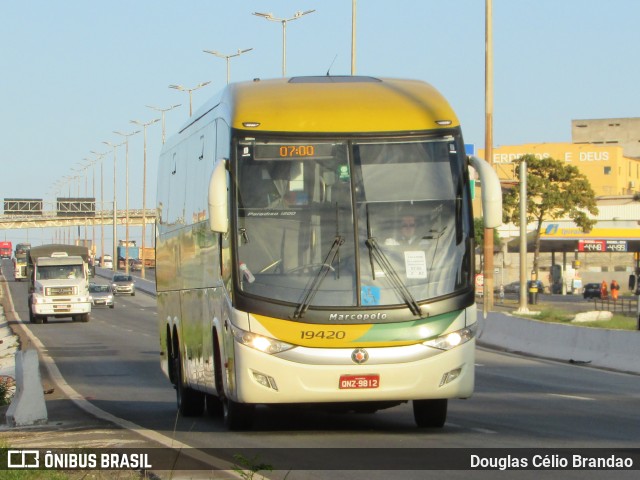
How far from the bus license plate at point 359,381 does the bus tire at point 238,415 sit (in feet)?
5.03

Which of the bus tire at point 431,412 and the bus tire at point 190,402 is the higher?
the bus tire at point 431,412

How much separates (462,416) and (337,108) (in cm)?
445

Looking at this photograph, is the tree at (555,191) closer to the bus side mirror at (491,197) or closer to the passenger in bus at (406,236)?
the bus side mirror at (491,197)

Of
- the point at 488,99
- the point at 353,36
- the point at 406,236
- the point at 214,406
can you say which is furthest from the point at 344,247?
the point at 353,36

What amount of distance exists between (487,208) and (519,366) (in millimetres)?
16118

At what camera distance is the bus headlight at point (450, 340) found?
12820 mm

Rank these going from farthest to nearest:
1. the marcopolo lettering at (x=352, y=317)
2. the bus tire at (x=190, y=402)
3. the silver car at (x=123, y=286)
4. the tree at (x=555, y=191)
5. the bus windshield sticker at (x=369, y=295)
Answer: the silver car at (x=123, y=286) < the tree at (x=555, y=191) < the bus tire at (x=190, y=402) < the bus windshield sticker at (x=369, y=295) < the marcopolo lettering at (x=352, y=317)

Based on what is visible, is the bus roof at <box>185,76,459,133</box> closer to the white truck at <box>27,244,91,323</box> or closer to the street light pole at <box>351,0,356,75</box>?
the street light pole at <box>351,0,356,75</box>

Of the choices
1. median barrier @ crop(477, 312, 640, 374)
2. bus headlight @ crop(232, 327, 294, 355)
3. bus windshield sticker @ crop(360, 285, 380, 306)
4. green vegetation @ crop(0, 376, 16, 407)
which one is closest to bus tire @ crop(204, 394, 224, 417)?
green vegetation @ crop(0, 376, 16, 407)

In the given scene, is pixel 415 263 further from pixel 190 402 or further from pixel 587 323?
pixel 587 323

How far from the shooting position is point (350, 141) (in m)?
13.2

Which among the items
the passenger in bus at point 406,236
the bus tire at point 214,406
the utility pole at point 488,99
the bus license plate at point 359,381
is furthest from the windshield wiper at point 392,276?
the utility pole at point 488,99

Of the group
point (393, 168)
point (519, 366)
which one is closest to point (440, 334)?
point (393, 168)

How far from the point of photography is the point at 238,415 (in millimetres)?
14039
